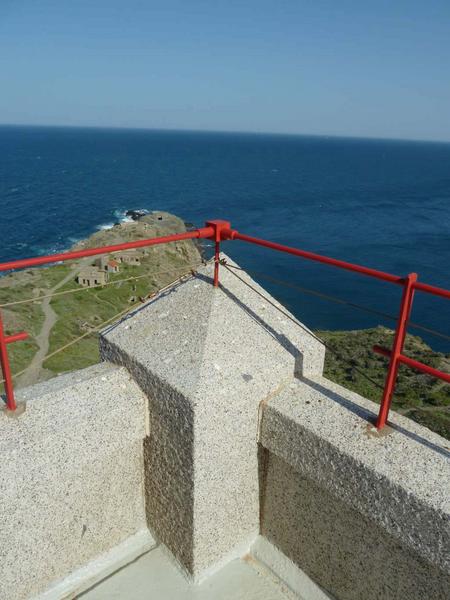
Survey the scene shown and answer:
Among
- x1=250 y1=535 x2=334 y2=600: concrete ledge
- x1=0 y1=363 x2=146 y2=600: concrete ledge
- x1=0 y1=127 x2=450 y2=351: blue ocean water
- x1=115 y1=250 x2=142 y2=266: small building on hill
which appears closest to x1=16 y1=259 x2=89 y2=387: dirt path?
x1=115 y1=250 x2=142 y2=266: small building on hill

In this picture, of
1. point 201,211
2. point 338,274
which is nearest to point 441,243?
point 338,274

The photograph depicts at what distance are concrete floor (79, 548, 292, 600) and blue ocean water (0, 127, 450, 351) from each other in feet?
118

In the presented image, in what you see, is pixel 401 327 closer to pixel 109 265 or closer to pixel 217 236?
pixel 217 236

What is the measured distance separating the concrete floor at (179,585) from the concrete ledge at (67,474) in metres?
0.27

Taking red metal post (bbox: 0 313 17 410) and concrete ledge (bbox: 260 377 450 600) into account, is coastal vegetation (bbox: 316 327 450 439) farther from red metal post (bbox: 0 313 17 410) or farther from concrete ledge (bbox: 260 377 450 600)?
red metal post (bbox: 0 313 17 410)

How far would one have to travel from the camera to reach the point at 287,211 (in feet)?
256

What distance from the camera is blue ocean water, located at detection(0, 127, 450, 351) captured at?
45.1 meters

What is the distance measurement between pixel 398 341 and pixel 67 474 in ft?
7.96

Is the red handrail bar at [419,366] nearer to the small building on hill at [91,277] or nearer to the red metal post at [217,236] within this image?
the red metal post at [217,236]

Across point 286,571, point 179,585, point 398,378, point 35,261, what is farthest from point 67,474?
point 398,378

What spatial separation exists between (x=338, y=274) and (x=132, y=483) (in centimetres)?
4684

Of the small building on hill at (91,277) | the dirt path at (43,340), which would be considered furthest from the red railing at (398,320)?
the small building on hill at (91,277)

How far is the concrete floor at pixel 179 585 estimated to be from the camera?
3.66 m

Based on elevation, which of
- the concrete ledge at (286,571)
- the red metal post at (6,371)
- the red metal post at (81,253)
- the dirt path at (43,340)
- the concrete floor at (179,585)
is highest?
the red metal post at (81,253)
